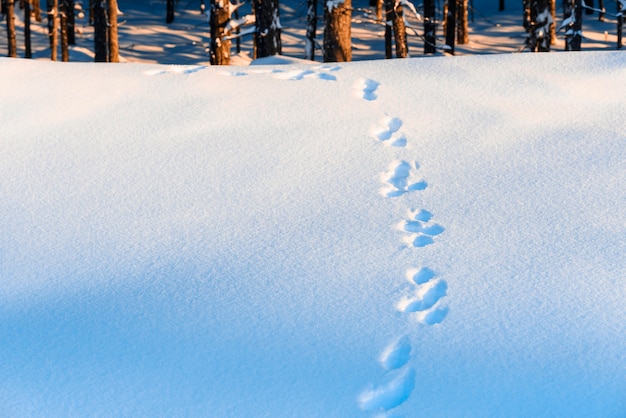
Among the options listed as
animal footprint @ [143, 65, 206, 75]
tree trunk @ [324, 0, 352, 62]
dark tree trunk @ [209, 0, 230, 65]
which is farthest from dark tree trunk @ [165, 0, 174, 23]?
animal footprint @ [143, 65, 206, 75]

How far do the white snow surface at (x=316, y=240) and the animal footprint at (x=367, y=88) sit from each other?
0.07 ft

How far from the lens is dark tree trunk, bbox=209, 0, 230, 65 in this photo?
10.2m

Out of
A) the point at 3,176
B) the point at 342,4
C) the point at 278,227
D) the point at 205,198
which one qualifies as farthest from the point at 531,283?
the point at 342,4

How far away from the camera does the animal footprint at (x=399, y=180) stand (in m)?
4.60

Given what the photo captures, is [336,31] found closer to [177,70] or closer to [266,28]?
[266,28]

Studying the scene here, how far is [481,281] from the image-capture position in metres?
3.60

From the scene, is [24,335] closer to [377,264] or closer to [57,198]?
[57,198]

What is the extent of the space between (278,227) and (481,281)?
3.88ft

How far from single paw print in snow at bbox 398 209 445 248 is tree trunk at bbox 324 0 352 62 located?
16.7 ft

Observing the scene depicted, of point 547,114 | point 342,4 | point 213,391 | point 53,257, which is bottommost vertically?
point 213,391

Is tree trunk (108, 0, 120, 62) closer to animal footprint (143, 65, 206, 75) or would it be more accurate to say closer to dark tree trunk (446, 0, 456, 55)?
animal footprint (143, 65, 206, 75)

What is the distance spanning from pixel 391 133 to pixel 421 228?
1.40 metres

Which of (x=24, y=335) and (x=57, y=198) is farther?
(x=57, y=198)

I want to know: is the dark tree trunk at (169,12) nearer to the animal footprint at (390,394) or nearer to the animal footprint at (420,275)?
the animal footprint at (420,275)
